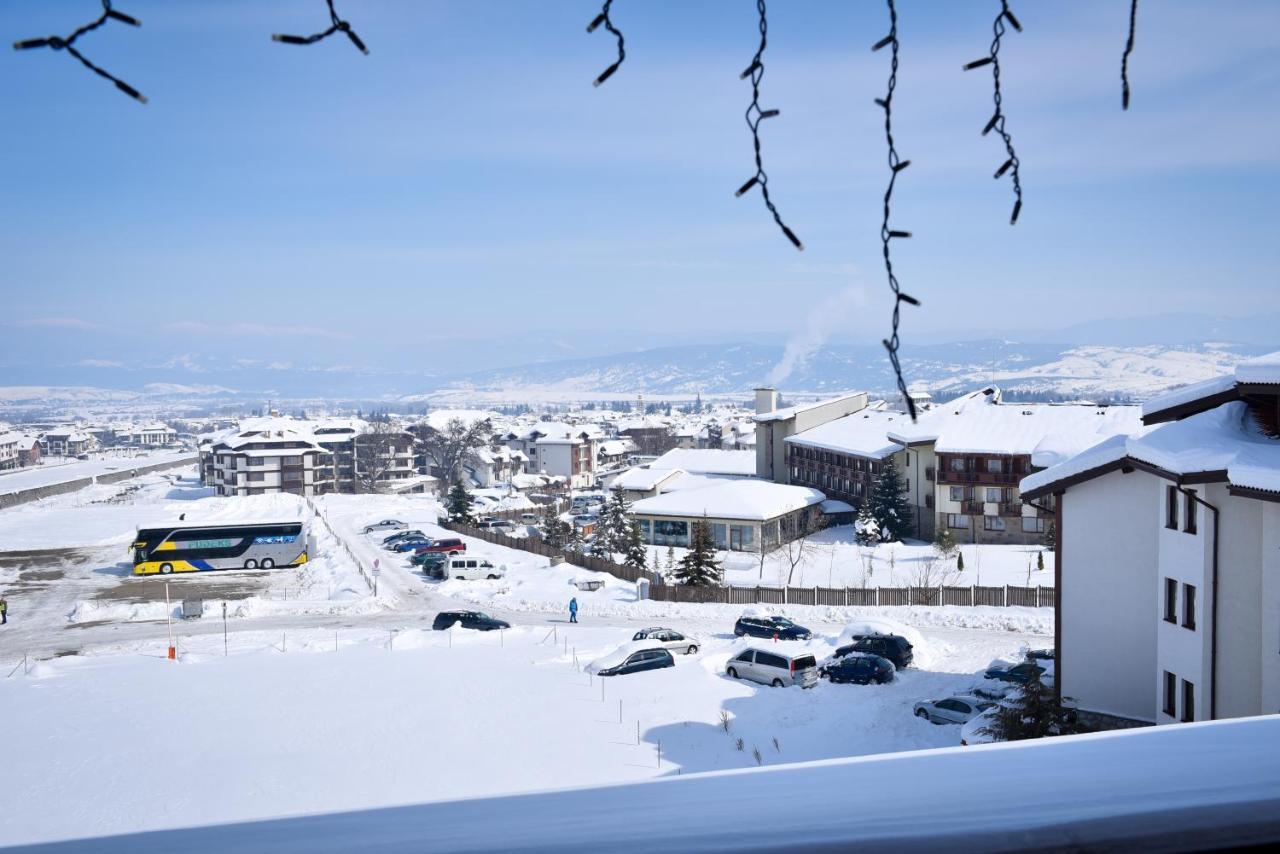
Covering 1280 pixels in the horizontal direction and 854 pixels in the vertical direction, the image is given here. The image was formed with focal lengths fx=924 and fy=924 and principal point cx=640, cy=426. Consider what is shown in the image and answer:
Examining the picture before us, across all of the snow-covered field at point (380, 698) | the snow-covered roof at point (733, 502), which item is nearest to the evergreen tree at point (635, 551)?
the snow-covered field at point (380, 698)

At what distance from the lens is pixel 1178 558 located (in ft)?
40.6

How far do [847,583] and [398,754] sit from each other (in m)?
21.7

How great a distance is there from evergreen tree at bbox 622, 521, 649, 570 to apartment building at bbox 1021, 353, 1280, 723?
2039 centimetres

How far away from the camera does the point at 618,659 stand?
19.3 meters

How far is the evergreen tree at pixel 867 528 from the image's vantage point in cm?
3853

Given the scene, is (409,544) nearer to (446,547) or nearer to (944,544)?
(446,547)

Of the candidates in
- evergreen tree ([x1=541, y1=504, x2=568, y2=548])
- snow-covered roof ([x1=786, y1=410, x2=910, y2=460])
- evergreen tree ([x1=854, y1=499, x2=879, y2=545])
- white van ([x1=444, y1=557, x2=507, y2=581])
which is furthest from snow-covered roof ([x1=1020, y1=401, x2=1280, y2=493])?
evergreen tree ([x1=541, y1=504, x2=568, y2=548])

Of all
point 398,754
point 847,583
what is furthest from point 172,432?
point 398,754

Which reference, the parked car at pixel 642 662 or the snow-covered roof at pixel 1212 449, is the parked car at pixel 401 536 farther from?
the snow-covered roof at pixel 1212 449

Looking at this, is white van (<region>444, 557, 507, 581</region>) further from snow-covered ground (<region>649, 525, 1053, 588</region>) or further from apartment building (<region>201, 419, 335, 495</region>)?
apartment building (<region>201, 419, 335, 495</region>)

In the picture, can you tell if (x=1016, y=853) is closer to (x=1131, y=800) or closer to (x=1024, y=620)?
(x=1131, y=800)

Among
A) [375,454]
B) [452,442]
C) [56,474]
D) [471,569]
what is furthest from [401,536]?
[56,474]

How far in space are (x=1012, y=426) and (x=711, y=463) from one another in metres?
23.0

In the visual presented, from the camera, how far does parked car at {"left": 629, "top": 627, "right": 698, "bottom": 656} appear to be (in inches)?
849
